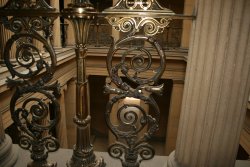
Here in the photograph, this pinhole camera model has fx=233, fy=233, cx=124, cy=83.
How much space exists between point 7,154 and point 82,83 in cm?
93

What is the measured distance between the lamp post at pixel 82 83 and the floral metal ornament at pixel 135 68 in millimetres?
148

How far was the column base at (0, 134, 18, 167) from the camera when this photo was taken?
1.91 m

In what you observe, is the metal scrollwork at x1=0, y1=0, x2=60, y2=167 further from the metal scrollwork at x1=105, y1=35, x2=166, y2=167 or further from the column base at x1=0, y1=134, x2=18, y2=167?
the metal scrollwork at x1=105, y1=35, x2=166, y2=167

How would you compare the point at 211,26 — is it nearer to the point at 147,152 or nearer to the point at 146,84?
the point at 146,84

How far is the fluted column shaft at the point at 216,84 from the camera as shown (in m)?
1.38

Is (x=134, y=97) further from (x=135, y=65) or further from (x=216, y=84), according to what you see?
(x=216, y=84)

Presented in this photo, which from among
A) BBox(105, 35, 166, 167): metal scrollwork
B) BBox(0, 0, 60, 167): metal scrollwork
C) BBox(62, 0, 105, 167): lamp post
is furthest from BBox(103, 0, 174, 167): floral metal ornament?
BBox(0, 0, 60, 167): metal scrollwork

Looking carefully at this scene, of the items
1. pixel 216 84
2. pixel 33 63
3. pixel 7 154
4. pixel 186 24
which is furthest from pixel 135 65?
pixel 186 24

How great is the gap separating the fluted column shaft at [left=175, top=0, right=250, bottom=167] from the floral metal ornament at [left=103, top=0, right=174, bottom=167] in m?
0.21

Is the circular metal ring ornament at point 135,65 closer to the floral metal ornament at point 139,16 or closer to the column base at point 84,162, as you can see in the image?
the floral metal ornament at point 139,16

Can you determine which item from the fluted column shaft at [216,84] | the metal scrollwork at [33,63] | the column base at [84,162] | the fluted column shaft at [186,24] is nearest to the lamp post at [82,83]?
the column base at [84,162]

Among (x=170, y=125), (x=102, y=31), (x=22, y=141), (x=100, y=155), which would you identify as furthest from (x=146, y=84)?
(x=102, y=31)

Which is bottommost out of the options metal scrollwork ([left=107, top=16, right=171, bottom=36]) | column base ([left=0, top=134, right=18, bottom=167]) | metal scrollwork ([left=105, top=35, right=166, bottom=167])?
column base ([left=0, top=134, right=18, bottom=167])

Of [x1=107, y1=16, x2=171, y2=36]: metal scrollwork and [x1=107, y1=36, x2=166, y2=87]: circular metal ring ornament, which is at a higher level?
[x1=107, y1=16, x2=171, y2=36]: metal scrollwork
